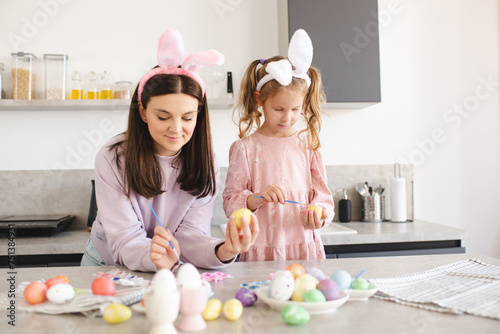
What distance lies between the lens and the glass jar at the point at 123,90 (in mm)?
2566

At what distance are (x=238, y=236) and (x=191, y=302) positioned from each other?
38cm

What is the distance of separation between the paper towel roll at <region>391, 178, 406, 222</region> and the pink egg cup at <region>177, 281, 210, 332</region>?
7.07 feet

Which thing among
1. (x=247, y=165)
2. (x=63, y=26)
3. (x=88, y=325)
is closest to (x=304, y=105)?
(x=247, y=165)

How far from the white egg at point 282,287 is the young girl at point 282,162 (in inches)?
24.7

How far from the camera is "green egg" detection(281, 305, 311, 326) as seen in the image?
0.77 meters

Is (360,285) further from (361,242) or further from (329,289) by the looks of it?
(361,242)

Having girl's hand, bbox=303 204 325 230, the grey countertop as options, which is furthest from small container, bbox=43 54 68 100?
girl's hand, bbox=303 204 325 230

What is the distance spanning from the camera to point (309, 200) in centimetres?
170

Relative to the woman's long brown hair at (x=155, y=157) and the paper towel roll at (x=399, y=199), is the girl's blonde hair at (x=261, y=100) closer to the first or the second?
the woman's long brown hair at (x=155, y=157)

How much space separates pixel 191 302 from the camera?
756 millimetres

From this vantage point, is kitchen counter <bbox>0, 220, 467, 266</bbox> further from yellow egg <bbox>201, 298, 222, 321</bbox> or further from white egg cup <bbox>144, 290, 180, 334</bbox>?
white egg cup <bbox>144, 290, 180, 334</bbox>

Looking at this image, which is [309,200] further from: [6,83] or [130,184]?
[6,83]

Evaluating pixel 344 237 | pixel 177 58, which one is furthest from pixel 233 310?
pixel 344 237

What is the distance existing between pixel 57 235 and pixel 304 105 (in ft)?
4.83
